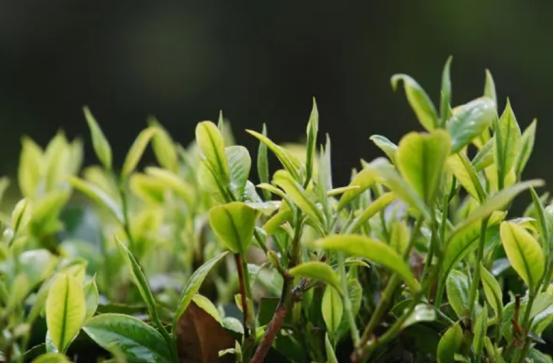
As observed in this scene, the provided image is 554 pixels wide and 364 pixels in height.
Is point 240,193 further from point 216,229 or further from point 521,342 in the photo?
point 521,342

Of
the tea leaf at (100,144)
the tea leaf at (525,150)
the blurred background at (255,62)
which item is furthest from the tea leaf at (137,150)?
the blurred background at (255,62)

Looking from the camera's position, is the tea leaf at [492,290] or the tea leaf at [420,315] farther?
the tea leaf at [492,290]

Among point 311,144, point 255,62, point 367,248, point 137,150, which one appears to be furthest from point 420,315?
point 255,62

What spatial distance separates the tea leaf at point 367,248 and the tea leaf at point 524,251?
110 millimetres

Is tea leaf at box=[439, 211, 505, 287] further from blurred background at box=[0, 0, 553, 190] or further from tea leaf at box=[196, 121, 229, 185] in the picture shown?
blurred background at box=[0, 0, 553, 190]

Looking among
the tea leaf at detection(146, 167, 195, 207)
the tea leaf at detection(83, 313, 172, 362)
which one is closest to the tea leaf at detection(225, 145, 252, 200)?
the tea leaf at detection(83, 313, 172, 362)

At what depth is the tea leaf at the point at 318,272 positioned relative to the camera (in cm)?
52

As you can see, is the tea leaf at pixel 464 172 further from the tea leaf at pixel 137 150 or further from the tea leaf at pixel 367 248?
the tea leaf at pixel 137 150

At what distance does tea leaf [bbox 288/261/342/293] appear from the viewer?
522 millimetres

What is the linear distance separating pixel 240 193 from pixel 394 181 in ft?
0.59

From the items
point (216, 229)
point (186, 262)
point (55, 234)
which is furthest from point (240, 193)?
point (55, 234)

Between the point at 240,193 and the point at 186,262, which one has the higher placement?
the point at 240,193

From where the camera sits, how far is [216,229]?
59cm

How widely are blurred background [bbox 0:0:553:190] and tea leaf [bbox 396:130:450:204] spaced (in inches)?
220
